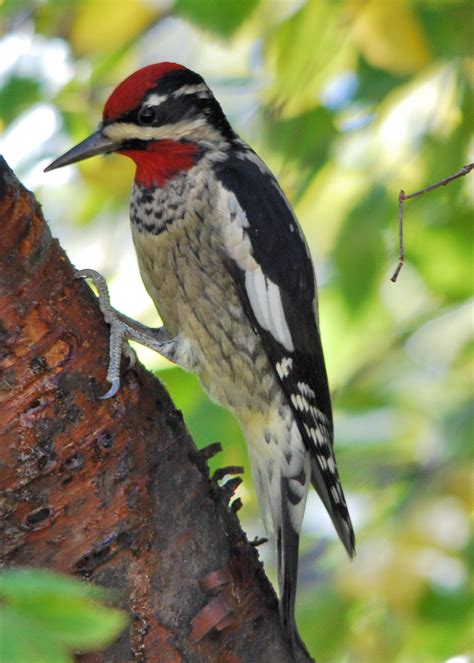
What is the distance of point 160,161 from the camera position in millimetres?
1981

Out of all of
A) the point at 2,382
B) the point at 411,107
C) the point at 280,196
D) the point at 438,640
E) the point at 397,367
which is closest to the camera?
the point at 2,382

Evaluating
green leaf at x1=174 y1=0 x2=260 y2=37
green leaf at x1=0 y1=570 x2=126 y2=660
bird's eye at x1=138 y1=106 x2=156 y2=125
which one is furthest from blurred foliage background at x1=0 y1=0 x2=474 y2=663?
green leaf at x1=0 y1=570 x2=126 y2=660

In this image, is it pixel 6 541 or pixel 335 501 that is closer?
pixel 6 541

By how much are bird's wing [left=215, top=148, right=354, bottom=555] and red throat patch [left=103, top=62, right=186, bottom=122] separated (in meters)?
0.21

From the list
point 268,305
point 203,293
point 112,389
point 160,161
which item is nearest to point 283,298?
point 268,305

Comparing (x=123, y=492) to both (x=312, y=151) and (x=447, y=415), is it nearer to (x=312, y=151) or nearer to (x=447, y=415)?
(x=312, y=151)

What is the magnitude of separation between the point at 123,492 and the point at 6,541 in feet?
0.52

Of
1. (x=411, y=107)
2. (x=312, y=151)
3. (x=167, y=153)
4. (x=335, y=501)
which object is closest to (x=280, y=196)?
(x=312, y=151)

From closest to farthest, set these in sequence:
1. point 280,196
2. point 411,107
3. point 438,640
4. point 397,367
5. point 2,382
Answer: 1. point 2,382
2. point 438,640
3. point 280,196
4. point 411,107
5. point 397,367

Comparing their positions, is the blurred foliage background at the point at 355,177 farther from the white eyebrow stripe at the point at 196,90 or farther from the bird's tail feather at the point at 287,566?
the bird's tail feather at the point at 287,566

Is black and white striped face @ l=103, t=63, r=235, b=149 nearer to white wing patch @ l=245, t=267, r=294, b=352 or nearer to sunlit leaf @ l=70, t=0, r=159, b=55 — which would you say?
sunlit leaf @ l=70, t=0, r=159, b=55

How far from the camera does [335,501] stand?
1.88 m

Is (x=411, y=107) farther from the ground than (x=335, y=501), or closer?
farther from the ground

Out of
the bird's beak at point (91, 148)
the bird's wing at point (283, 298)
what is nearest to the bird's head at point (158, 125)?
the bird's beak at point (91, 148)
